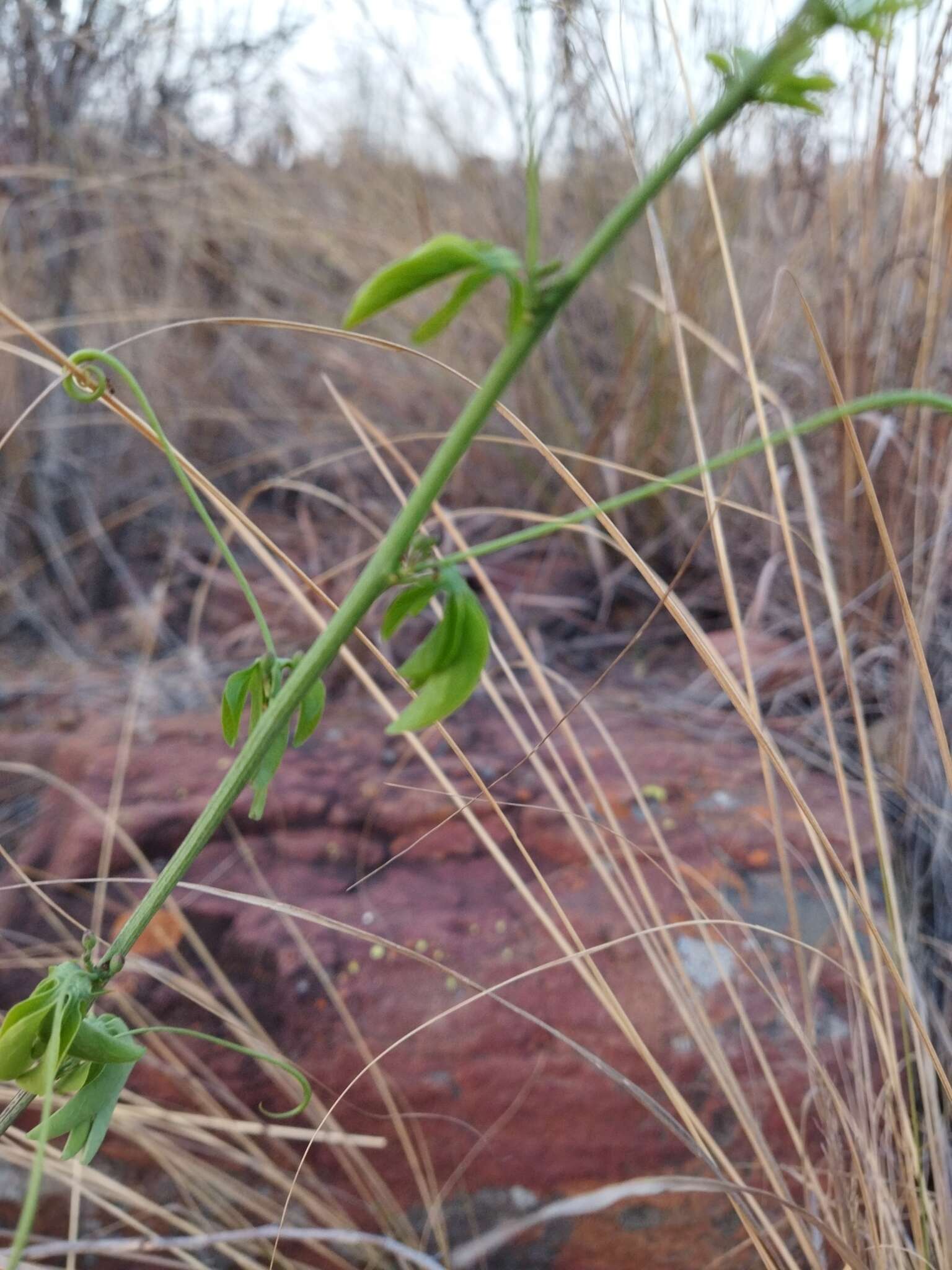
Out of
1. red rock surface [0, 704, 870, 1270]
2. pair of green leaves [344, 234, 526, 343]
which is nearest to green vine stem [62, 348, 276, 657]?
pair of green leaves [344, 234, 526, 343]

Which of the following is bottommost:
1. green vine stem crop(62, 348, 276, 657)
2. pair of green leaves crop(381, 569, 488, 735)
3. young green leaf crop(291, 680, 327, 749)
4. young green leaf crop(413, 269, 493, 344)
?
young green leaf crop(291, 680, 327, 749)

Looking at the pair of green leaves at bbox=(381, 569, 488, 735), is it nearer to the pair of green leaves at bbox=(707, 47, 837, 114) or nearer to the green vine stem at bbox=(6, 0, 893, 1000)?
the green vine stem at bbox=(6, 0, 893, 1000)

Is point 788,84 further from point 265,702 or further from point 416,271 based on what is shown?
point 265,702

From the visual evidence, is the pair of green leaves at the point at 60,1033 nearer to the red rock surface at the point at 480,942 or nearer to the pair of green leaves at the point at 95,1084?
the pair of green leaves at the point at 95,1084

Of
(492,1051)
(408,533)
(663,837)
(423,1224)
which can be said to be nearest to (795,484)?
(663,837)

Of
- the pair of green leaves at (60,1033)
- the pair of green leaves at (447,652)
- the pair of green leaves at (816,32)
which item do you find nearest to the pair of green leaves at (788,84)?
the pair of green leaves at (816,32)

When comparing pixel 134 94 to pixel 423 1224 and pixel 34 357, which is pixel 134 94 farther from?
pixel 423 1224
